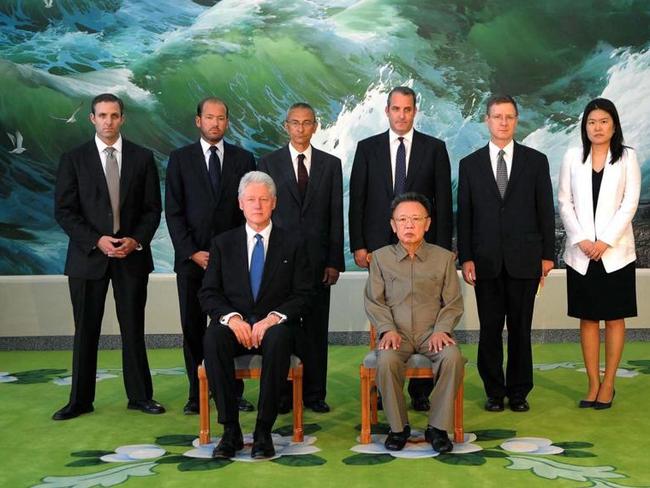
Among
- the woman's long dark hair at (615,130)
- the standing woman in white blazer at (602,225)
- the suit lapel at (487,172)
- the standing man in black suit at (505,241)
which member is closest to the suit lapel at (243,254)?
the standing man in black suit at (505,241)

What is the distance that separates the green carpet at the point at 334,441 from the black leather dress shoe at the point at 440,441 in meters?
0.07

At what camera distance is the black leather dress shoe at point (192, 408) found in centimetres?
484

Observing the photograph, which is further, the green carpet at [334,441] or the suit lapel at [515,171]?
the suit lapel at [515,171]

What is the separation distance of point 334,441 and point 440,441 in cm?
49

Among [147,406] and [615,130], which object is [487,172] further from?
[147,406]

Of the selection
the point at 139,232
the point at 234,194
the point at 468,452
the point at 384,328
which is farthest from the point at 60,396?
the point at 468,452

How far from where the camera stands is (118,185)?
4.84 meters

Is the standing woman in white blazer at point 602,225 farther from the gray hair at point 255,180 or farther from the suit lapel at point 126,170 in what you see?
the suit lapel at point 126,170

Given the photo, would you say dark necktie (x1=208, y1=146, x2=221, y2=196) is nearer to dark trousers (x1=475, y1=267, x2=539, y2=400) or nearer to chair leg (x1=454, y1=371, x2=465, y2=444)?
dark trousers (x1=475, y1=267, x2=539, y2=400)

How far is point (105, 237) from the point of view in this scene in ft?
15.5

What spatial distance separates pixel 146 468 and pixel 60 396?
161 centimetres

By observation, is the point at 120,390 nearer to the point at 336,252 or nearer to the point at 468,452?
the point at 336,252

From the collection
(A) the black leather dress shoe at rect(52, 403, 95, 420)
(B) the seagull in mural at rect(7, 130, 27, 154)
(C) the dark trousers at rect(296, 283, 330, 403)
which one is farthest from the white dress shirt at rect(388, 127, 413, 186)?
(B) the seagull in mural at rect(7, 130, 27, 154)

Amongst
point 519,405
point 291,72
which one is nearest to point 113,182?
point 519,405
